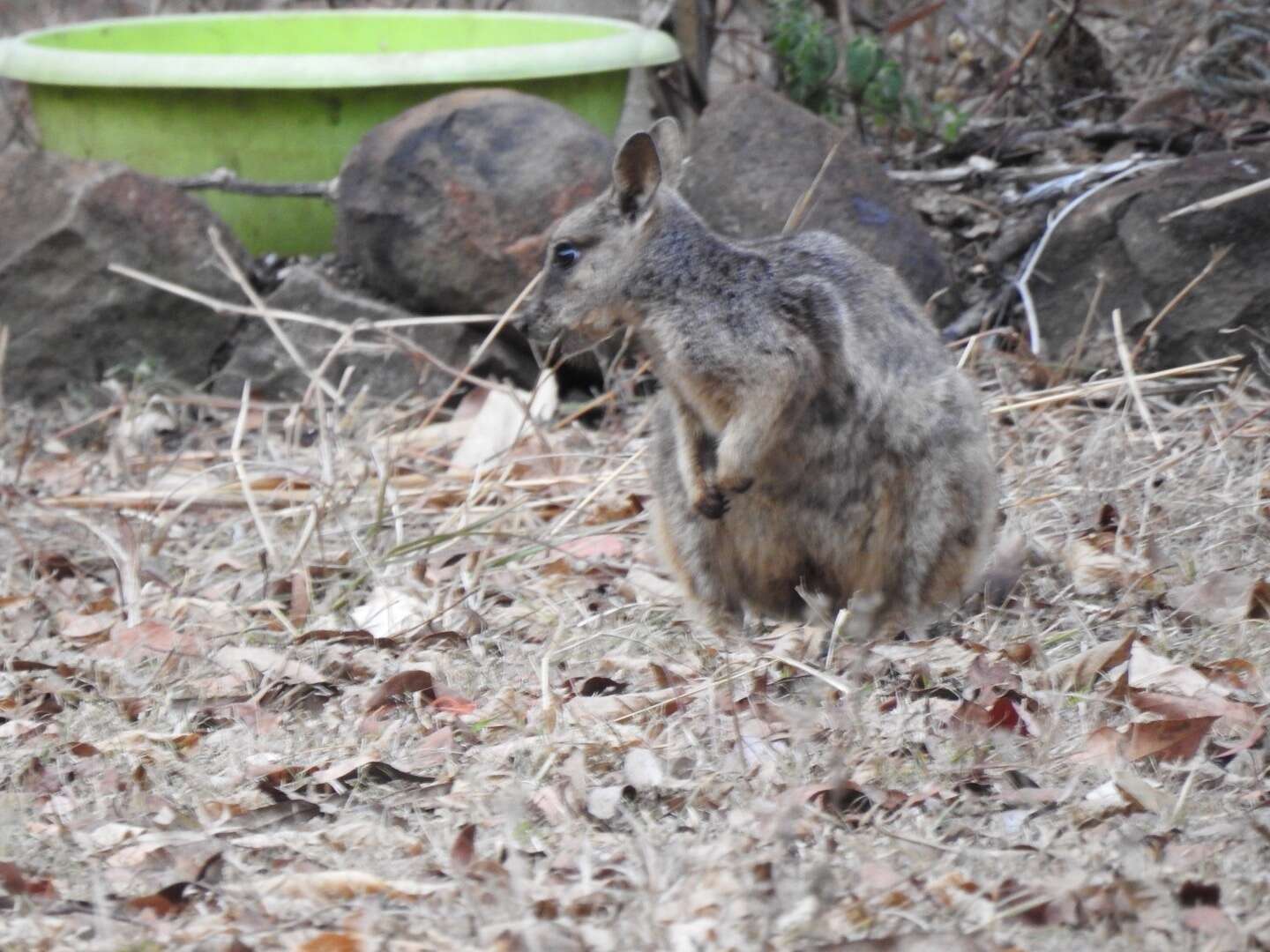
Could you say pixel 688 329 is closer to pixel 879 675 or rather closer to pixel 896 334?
pixel 896 334

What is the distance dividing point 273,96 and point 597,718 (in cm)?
392

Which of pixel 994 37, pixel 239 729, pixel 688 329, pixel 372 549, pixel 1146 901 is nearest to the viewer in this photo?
pixel 1146 901

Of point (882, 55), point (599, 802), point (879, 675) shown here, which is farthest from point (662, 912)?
point (882, 55)

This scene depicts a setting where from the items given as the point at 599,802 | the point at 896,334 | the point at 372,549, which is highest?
the point at 896,334

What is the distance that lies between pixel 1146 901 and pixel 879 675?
1145mm

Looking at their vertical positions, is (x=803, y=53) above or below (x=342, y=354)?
above

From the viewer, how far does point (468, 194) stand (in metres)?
6.07

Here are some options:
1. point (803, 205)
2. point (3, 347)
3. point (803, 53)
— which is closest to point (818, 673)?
→ point (803, 205)

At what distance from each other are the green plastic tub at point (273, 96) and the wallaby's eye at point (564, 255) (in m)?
2.62

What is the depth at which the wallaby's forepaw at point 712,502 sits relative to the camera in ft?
12.5

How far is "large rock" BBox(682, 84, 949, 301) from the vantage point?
19.0ft

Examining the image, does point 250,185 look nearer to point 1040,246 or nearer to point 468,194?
point 468,194

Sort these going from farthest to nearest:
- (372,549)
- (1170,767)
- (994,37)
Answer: (994,37), (372,549), (1170,767)

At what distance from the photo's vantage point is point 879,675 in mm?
3445
